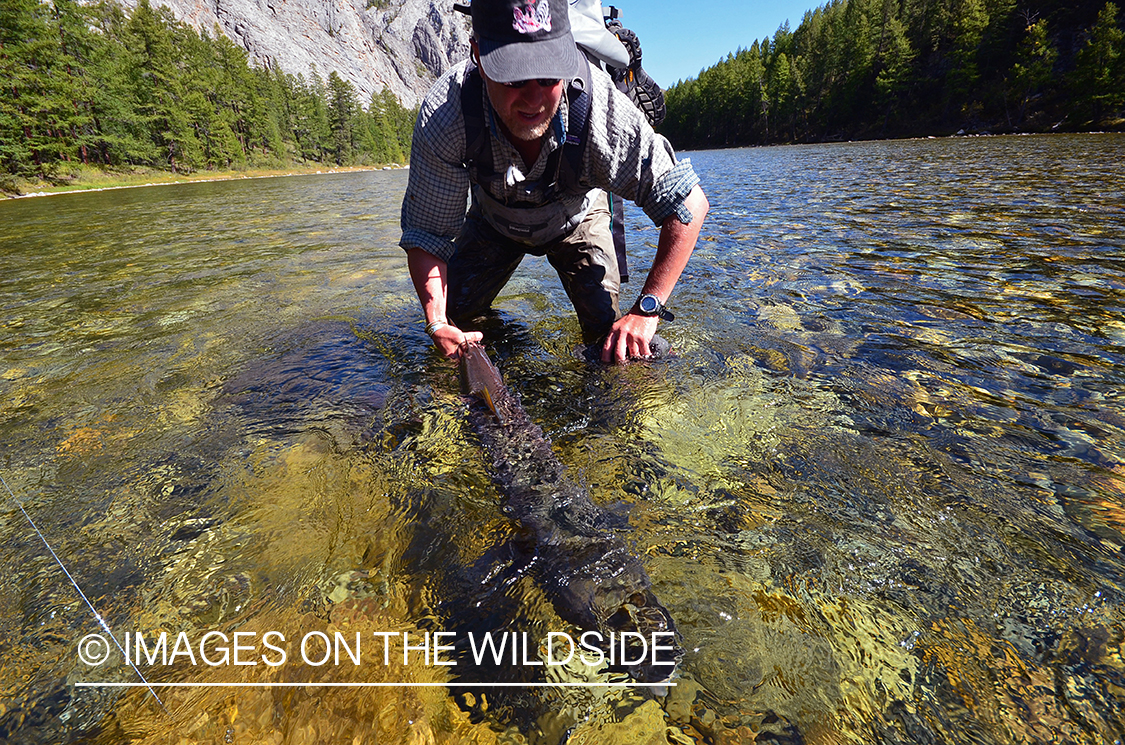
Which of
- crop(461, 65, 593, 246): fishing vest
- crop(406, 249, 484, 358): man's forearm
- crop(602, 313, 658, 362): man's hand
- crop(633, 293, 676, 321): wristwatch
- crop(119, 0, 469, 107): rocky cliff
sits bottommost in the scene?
crop(602, 313, 658, 362): man's hand

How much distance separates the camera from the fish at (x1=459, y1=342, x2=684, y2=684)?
1868 mm

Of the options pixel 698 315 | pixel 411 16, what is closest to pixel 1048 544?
pixel 698 315

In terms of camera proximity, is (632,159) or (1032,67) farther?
(1032,67)

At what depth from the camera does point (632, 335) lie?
3.30 m

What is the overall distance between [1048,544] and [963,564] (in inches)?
17.3

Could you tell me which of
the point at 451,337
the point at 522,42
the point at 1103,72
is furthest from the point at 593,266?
the point at 1103,72

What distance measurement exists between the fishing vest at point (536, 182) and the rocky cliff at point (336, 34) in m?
135

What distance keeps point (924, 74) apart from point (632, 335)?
92.1m

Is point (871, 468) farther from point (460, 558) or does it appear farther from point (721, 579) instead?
point (460, 558)

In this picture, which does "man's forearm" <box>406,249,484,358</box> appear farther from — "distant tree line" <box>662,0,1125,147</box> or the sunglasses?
"distant tree line" <box>662,0,1125,147</box>

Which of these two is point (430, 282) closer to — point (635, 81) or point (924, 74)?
point (635, 81)

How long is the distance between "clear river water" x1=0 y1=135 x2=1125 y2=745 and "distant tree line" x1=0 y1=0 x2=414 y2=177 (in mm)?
44967

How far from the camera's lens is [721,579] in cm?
212

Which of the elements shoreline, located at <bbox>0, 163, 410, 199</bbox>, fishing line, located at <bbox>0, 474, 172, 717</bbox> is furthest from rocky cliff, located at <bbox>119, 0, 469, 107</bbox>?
fishing line, located at <bbox>0, 474, 172, 717</bbox>
